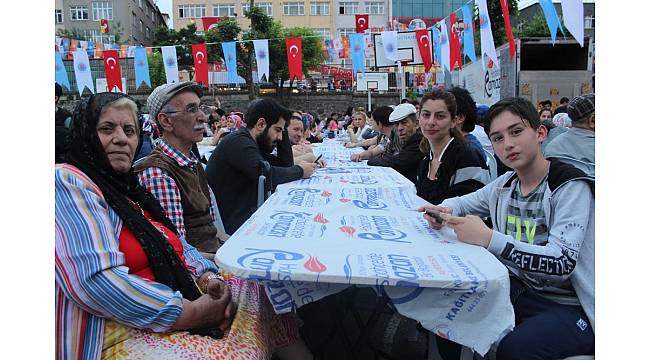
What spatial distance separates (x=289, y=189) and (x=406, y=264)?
5.58 ft

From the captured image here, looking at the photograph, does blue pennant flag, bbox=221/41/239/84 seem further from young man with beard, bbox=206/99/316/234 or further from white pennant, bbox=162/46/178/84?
young man with beard, bbox=206/99/316/234

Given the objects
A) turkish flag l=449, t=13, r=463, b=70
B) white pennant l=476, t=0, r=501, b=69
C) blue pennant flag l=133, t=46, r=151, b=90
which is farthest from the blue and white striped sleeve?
blue pennant flag l=133, t=46, r=151, b=90

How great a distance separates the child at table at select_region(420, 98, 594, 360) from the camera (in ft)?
5.13

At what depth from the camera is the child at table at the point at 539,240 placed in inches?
61.5

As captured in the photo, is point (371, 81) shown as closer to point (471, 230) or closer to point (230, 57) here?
point (230, 57)

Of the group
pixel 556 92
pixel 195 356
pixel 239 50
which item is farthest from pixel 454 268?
pixel 239 50

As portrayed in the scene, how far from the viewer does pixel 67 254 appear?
1.26 meters

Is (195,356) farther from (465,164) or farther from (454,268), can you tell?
(465,164)

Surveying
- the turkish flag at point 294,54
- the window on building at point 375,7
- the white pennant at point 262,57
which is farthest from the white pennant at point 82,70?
the window on building at point 375,7

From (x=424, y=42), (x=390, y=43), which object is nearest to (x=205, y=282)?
(x=424, y=42)

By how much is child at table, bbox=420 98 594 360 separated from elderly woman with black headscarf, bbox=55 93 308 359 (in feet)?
2.72

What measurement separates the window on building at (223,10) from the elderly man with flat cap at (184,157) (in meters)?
48.0

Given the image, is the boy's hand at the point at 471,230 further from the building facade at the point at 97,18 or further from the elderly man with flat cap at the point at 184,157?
the building facade at the point at 97,18

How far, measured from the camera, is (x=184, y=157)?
7.30ft
